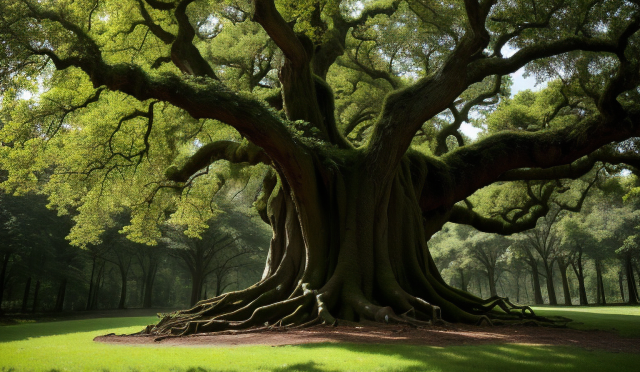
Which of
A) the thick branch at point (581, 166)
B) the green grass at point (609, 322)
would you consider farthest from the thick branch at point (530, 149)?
the green grass at point (609, 322)

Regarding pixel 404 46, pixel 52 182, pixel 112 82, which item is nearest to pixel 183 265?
pixel 52 182

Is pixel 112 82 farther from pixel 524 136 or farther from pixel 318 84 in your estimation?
pixel 524 136

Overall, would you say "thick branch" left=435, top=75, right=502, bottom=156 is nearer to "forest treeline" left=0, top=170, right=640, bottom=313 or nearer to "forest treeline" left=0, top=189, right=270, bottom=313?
"forest treeline" left=0, top=170, right=640, bottom=313

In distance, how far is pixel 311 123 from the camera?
11.5 meters

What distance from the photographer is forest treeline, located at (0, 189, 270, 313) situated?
24.6 meters

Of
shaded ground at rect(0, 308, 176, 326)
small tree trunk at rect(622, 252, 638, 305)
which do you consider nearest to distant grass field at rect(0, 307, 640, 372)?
shaded ground at rect(0, 308, 176, 326)

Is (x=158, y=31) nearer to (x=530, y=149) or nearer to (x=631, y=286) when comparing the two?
(x=530, y=149)

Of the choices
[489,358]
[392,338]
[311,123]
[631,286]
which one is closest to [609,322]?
[392,338]

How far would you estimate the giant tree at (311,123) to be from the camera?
8656 millimetres

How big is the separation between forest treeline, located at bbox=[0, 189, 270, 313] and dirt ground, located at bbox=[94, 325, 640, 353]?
32.1ft

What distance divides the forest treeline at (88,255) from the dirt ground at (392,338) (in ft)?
32.1

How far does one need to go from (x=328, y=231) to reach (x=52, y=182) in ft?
28.6

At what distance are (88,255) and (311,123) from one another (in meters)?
28.3

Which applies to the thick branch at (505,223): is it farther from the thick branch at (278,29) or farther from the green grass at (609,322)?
the thick branch at (278,29)
